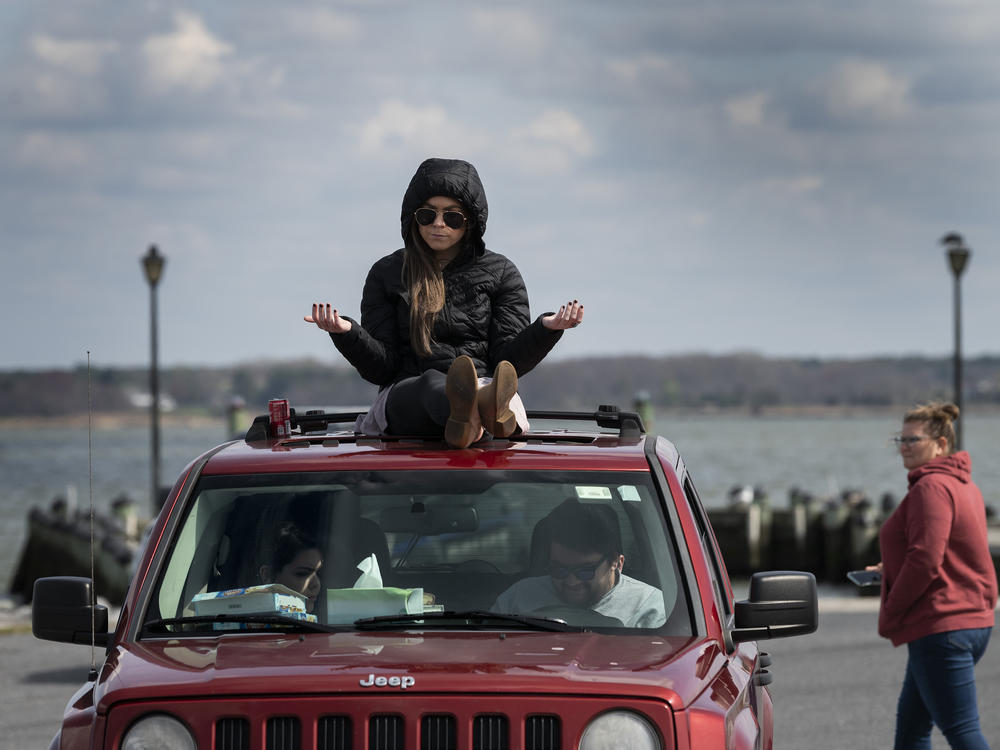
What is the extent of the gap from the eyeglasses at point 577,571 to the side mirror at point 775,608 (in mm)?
448

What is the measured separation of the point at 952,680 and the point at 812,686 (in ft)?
17.4

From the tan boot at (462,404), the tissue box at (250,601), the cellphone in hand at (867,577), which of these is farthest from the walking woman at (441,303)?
the cellphone in hand at (867,577)

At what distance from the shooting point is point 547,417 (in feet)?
21.8

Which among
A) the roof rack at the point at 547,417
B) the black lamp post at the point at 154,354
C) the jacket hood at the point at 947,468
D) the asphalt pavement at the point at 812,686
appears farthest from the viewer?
the black lamp post at the point at 154,354

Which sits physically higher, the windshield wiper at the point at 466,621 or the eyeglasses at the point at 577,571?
the eyeglasses at the point at 577,571

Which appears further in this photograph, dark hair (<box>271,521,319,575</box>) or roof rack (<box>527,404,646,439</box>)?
roof rack (<box>527,404,646,439</box>)

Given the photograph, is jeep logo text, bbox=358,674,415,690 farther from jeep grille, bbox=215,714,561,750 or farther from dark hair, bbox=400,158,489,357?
dark hair, bbox=400,158,489,357

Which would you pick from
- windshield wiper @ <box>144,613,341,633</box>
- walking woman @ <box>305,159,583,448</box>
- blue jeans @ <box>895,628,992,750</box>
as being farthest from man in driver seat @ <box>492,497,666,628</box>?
blue jeans @ <box>895,628,992,750</box>

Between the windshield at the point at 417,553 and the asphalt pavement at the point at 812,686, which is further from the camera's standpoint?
the asphalt pavement at the point at 812,686

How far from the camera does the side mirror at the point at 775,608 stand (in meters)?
4.99

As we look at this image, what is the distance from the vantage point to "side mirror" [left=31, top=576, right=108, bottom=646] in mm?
4910

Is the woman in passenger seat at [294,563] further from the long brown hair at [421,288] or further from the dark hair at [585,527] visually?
the long brown hair at [421,288]

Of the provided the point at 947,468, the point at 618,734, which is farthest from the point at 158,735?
the point at 947,468

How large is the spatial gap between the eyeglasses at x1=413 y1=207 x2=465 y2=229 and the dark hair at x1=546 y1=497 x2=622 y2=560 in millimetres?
1575
